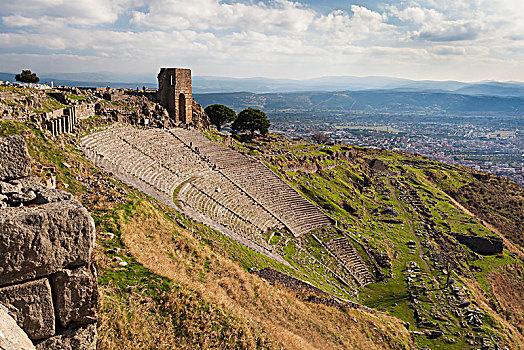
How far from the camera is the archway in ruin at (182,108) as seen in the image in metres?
44.4

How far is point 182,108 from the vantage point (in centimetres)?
4469

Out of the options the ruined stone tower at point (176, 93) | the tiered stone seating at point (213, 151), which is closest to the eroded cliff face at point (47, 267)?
the tiered stone seating at point (213, 151)

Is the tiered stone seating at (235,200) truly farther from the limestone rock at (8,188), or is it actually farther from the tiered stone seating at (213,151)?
the limestone rock at (8,188)

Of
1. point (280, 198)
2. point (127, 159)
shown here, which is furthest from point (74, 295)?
point (280, 198)

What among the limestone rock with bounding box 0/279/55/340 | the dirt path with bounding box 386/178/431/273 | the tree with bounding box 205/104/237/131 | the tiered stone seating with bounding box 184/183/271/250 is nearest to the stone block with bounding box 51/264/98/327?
the limestone rock with bounding box 0/279/55/340

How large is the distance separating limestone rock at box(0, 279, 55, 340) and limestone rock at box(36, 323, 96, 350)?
121 millimetres

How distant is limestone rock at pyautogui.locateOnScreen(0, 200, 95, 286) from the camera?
14.6ft

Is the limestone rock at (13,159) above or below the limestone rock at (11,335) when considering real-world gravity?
above

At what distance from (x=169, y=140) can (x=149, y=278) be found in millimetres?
26475

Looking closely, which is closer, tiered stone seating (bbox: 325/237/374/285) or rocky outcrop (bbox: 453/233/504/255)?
tiered stone seating (bbox: 325/237/374/285)

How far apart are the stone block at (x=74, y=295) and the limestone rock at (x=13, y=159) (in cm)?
233

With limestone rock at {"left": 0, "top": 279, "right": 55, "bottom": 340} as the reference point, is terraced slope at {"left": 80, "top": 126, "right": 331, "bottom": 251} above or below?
below

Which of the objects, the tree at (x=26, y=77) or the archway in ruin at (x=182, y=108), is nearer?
the tree at (x=26, y=77)

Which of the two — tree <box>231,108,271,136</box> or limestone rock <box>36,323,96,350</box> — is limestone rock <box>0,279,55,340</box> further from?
tree <box>231,108,271,136</box>
